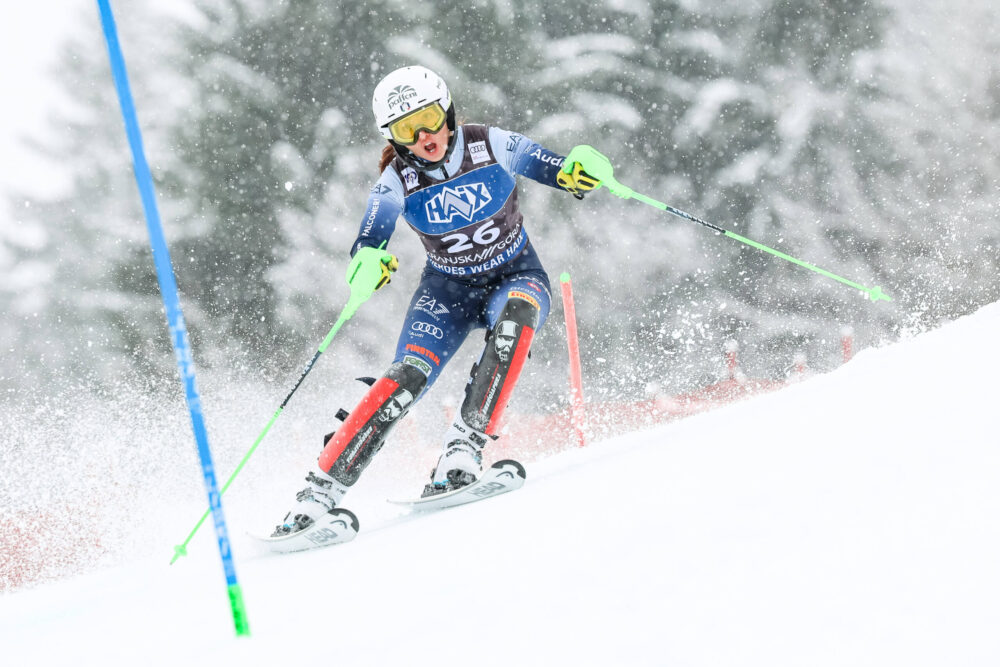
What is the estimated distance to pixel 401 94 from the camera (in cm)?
309

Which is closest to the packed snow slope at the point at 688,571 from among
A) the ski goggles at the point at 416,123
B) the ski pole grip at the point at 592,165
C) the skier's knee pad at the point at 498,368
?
the skier's knee pad at the point at 498,368

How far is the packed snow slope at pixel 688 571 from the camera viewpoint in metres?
1.14

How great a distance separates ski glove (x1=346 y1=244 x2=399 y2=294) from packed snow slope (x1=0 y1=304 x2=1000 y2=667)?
97cm

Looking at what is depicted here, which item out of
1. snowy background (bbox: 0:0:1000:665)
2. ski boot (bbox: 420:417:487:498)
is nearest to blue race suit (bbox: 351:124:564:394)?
ski boot (bbox: 420:417:487:498)

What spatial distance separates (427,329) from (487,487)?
0.71 metres

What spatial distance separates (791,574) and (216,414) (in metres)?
13.6

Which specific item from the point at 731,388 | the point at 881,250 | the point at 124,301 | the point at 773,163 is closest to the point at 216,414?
the point at 124,301

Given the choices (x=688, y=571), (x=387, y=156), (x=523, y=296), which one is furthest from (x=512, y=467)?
(x=688, y=571)

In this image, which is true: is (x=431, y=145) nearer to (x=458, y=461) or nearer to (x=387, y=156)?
(x=387, y=156)

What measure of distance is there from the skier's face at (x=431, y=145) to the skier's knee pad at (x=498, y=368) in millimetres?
702

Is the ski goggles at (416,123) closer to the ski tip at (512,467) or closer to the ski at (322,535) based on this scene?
the ski tip at (512,467)

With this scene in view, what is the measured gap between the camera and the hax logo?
10.7 feet

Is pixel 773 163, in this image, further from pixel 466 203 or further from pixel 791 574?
pixel 791 574

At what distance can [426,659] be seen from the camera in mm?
1277
